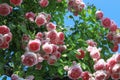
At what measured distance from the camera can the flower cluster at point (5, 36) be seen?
4.80 meters

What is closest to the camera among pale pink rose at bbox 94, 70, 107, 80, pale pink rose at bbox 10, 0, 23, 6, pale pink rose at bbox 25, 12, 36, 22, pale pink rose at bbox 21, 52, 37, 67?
pale pink rose at bbox 21, 52, 37, 67

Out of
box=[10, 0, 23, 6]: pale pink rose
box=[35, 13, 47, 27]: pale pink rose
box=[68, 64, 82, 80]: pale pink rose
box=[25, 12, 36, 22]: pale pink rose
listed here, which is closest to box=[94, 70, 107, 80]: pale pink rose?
box=[68, 64, 82, 80]: pale pink rose

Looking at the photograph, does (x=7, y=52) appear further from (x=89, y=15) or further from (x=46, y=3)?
(x=89, y=15)

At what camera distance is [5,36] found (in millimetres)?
4805

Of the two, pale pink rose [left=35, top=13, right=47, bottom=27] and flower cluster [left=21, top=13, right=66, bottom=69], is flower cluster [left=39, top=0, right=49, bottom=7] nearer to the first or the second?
flower cluster [left=21, top=13, right=66, bottom=69]

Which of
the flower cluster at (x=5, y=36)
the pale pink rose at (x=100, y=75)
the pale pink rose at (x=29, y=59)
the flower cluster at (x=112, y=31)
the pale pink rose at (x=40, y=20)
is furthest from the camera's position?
the flower cluster at (x=112, y=31)

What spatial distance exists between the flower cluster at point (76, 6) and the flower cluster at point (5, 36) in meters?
1.41

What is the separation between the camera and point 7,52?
517 cm

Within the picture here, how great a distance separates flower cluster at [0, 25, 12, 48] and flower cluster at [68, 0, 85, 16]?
141 centimetres

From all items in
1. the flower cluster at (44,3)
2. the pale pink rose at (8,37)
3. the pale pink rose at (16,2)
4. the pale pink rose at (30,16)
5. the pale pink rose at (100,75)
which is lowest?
the pale pink rose at (100,75)

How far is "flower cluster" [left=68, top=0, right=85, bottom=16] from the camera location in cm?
603

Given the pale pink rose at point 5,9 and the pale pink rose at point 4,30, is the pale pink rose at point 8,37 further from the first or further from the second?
the pale pink rose at point 5,9

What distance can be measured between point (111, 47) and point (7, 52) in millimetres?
1427

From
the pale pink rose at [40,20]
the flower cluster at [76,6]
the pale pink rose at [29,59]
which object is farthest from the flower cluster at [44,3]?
the pale pink rose at [29,59]
